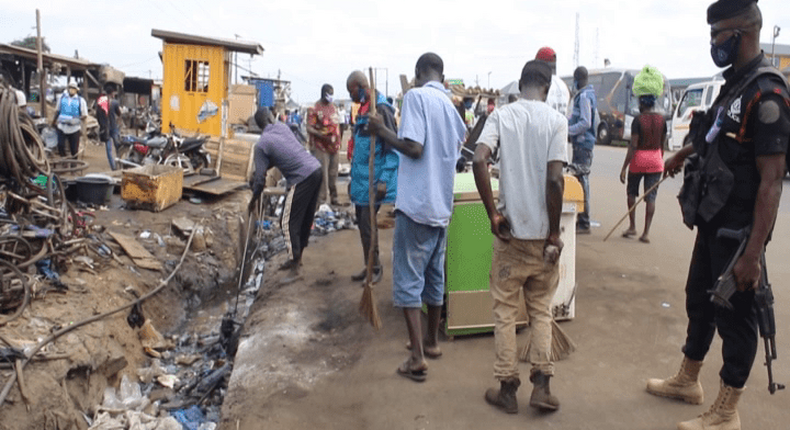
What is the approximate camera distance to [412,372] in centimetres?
389

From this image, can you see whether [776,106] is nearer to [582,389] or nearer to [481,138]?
[481,138]

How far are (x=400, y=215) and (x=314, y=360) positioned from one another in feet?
4.23

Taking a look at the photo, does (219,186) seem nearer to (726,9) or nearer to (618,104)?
(726,9)

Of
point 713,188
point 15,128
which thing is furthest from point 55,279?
point 713,188

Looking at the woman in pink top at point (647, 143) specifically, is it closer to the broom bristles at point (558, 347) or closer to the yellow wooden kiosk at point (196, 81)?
the broom bristles at point (558, 347)

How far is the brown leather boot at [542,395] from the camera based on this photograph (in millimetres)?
3344

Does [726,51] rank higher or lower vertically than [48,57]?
lower

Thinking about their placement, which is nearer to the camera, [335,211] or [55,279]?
[55,279]

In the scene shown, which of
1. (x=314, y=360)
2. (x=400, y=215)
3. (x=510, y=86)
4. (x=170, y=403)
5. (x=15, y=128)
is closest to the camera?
(x=400, y=215)

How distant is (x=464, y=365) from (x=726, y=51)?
7.41 ft

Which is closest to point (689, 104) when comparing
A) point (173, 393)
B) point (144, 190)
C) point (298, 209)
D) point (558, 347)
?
point (144, 190)

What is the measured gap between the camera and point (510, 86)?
28.2m

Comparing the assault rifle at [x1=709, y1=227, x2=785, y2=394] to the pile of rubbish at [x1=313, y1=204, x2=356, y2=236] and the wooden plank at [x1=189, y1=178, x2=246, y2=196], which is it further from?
the wooden plank at [x1=189, y1=178, x2=246, y2=196]

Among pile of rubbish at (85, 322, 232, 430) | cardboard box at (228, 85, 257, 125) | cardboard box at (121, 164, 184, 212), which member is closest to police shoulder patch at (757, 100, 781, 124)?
pile of rubbish at (85, 322, 232, 430)
